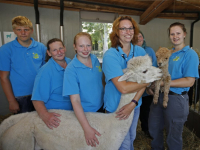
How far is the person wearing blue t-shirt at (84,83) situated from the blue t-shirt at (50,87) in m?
0.30

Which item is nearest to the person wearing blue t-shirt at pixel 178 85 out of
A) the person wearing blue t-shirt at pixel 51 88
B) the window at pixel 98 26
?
the person wearing blue t-shirt at pixel 51 88

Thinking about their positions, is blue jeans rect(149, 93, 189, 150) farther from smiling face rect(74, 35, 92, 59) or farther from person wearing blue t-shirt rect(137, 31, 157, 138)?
smiling face rect(74, 35, 92, 59)

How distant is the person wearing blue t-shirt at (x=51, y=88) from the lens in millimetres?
1579

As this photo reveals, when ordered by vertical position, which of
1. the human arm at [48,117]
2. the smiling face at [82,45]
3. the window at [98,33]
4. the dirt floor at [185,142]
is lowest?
the dirt floor at [185,142]

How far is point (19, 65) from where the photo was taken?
211cm

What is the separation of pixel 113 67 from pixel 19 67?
154 cm

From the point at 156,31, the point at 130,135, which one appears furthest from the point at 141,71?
the point at 156,31

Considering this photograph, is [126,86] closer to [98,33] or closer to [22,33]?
[22,33]

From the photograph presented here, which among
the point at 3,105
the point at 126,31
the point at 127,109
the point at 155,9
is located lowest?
the point at 3,105

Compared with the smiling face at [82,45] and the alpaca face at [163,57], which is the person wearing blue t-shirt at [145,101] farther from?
the smiling face at [82,45]

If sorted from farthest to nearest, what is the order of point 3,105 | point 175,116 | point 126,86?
point 3,105
point 175,116
point 126,86

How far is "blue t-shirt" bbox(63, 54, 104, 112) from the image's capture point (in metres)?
1.48

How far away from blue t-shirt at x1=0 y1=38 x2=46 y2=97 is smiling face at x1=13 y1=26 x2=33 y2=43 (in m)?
0.10

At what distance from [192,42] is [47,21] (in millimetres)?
6313
